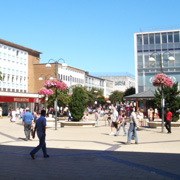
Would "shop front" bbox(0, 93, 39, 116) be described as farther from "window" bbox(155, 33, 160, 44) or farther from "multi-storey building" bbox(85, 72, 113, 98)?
"multi-storey building" bbox(85, 72, 113, 98)

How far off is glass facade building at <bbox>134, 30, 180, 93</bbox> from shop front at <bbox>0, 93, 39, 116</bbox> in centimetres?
2328

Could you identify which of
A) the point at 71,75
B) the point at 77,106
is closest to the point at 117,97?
the point at 71,75

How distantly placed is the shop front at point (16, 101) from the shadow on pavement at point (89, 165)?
164 ft

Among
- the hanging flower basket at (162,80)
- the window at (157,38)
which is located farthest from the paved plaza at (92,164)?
the window at (157,38)

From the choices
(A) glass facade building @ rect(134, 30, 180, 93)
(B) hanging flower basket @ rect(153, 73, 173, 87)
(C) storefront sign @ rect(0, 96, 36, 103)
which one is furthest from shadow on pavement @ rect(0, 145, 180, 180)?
(A) glass facade building @ rect(134, 30, 180, 93)

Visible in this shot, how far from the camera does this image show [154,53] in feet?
201

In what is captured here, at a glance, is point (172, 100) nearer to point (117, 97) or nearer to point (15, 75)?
point (15, 75)

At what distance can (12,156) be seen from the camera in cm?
1084

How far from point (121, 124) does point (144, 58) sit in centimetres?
4415

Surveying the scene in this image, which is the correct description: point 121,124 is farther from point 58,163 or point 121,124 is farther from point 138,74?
point 138,74

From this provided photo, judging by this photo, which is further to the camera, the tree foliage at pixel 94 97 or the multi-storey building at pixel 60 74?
the tree foliage at pixel 94 97

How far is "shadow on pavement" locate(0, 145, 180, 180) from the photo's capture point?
302 inches

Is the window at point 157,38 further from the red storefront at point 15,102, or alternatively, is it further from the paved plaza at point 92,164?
the paved plaza at point 92,164

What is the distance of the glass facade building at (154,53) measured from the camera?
60062mm
